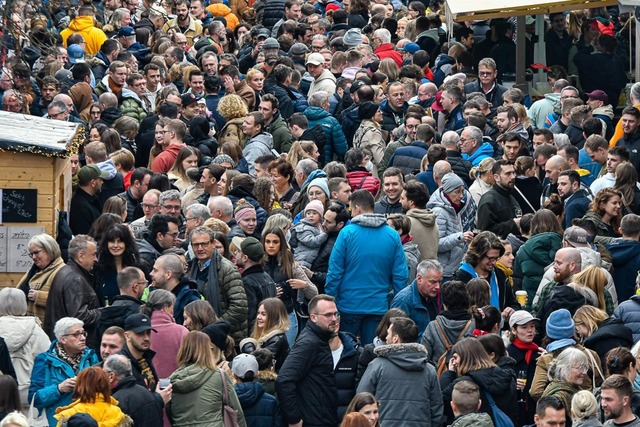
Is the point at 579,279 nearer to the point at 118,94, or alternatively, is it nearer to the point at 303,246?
the point at 303,246

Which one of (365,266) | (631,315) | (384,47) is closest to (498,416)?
(631,315)

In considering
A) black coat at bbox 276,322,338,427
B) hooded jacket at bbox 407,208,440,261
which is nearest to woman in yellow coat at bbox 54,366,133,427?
black coat at bbox 276,322,338,427

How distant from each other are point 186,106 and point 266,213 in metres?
3.80

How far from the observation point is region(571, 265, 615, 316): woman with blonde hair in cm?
1366

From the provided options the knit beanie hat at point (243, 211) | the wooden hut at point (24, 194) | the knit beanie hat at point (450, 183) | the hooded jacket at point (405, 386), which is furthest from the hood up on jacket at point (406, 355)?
the wooden hut at point (24, 194)

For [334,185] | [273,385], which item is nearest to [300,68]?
[334,185]

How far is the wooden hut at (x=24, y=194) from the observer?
14406mm

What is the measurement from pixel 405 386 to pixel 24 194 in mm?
4448

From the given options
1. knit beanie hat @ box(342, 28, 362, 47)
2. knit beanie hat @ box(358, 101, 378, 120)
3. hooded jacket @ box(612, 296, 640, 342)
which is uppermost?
knit beanie hat @ box(342, 28, 362, 47)

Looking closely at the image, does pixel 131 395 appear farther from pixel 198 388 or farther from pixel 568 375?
pixel 568 375

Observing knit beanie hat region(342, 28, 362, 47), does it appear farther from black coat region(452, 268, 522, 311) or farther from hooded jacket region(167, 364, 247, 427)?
hooded jacket region(167, 364, 247, 427)

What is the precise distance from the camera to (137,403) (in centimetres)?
1112

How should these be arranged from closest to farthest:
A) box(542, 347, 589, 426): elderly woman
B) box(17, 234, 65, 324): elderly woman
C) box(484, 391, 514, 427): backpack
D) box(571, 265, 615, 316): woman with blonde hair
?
1. box(484, 391, 514, 427): backpack
2. box(542, 347, 589, 426): elderly woman
3. box(17, 234, 65, 324): elderly woman
4. box(571, 265, 615, 316): woman with blonde hair

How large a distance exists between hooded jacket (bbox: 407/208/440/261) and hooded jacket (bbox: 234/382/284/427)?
10.6 ft
